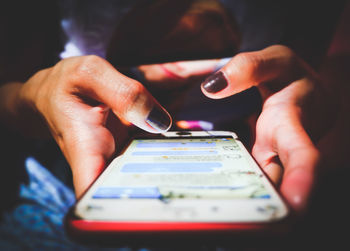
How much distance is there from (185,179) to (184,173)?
0.03m

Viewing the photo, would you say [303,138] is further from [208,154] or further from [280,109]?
[208,154]

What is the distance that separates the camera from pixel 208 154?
66 cm

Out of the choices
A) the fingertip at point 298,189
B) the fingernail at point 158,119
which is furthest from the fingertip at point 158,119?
the fingertip at point 298,189

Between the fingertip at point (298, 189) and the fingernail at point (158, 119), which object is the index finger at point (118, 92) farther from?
the fingertip at point (298, 189)

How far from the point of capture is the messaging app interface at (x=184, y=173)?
1.48 ft

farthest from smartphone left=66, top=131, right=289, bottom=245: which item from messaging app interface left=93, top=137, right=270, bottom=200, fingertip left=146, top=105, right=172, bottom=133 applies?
fingertip left=146, top=105, right=172, bottom=133

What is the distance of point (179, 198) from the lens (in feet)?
1.43

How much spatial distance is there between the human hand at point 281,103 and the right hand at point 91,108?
0.85 ft

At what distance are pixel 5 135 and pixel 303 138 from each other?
5.03 feet

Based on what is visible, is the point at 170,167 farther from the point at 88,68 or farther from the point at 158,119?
the point at 88,68

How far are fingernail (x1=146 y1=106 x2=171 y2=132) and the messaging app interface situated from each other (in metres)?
0.10

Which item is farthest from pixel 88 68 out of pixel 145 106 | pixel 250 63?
pixel 250 63

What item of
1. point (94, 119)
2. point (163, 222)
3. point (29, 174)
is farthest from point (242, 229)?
point (29, 174)

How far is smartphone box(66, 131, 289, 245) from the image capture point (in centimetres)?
36
